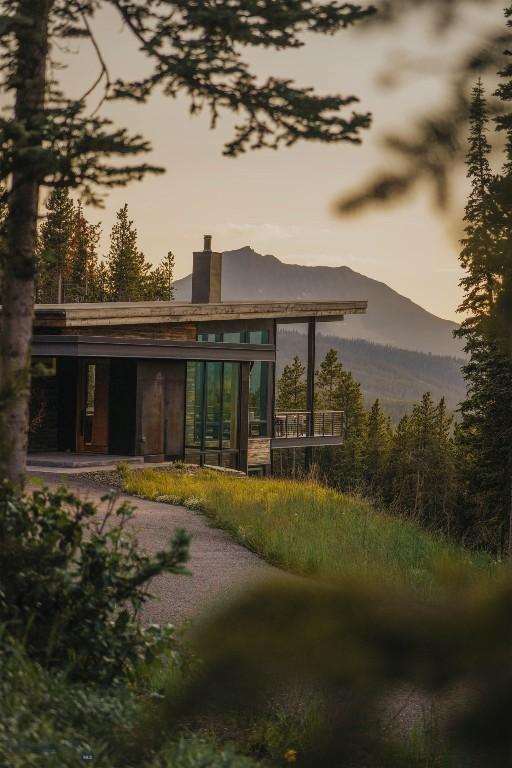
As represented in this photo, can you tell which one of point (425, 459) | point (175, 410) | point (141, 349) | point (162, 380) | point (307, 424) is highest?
point (141, 349)

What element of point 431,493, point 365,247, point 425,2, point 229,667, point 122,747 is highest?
point 425,2

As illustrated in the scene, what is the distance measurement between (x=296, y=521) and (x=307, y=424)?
17353mm

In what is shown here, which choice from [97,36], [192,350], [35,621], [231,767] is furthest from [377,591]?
[192,350]

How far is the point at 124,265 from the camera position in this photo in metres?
55.7

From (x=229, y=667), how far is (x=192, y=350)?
2276 centimetres

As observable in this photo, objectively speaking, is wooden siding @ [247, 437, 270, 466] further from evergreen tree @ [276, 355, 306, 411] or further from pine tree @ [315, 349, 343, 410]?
pine tree @ [315, 349, 343, 410]

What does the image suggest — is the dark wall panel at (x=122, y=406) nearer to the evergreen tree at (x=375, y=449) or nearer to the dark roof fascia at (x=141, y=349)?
the dark roof fascia at (x=141, y=349)

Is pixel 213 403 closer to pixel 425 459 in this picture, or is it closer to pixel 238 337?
pixel 238 337

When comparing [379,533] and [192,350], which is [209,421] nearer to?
[192,350]

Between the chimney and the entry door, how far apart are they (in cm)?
426

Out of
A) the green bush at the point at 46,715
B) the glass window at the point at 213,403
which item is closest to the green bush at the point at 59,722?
the green bush at the point at 46,715

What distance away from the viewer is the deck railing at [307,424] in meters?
29.8

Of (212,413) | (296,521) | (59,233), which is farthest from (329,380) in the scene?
(296,521)

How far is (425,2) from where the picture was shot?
130 cm
